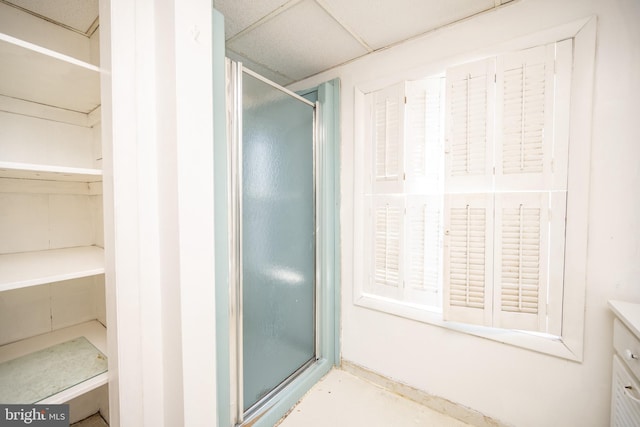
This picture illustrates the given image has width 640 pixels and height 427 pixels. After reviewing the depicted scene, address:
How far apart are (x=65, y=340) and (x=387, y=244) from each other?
177 centimetres

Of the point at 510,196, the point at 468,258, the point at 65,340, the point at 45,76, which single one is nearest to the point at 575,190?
the point at 510,196

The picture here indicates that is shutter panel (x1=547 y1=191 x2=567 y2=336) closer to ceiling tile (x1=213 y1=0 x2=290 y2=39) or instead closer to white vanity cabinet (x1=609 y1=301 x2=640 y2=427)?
white vanity cabinet (x1=609 y1=301 x2=640 y2=427)

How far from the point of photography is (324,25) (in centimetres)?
140

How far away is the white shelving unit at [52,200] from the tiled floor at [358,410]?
111 cm

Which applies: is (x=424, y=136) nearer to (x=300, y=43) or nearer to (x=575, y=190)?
(x=575, y=190)

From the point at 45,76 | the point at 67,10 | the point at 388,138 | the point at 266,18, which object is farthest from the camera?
the point at 388,138

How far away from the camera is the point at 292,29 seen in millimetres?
1436

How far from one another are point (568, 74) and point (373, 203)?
115cm

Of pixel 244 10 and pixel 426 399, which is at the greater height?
pixel 244 10

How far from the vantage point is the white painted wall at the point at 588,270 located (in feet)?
3.47

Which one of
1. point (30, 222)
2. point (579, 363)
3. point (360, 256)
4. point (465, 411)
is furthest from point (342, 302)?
point (30, 222)

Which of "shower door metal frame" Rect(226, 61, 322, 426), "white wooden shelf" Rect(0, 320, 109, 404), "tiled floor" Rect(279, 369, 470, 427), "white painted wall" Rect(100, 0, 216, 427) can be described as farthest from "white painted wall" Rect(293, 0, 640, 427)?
"white wooden shelf" Rect(0, 320, 109, 404)

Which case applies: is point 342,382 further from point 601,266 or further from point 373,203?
point 601,266

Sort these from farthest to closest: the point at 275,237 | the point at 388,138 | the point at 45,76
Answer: the point at 388,138 < the point at 275,237 < the point at 45,76
